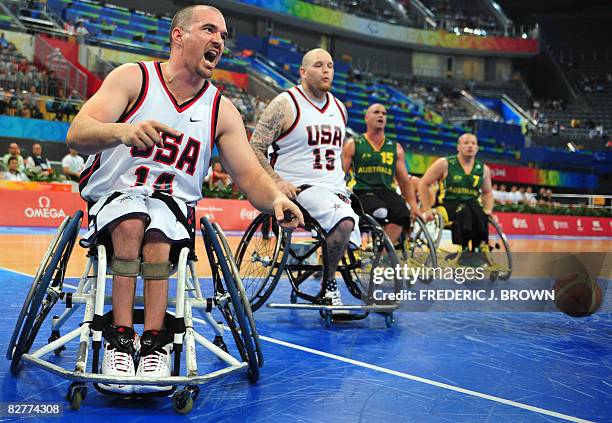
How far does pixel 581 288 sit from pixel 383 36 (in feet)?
105

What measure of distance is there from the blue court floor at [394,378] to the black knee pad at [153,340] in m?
0.21

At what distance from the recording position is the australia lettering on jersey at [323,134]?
15.4 feet

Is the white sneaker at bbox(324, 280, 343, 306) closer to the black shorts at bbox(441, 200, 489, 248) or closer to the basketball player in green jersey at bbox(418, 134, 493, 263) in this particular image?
the basketball player in green jersey at bbox(418, 134, 493, 263)

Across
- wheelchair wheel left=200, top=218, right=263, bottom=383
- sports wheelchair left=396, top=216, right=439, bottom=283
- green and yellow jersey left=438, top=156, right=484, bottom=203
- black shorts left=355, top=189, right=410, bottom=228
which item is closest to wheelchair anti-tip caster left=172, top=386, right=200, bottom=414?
wheelchair wheel left=200, top=218, right=263, bottom=383

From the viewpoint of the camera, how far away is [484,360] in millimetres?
3484

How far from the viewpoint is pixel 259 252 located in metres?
4.80

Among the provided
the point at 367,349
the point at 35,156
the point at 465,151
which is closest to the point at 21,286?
the point at 367,349

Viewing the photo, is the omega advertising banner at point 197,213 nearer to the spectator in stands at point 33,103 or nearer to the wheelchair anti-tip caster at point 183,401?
the spectator in stands at point 33,103

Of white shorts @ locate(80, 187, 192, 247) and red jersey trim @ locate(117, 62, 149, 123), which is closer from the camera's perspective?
white shorts @ locate(80, 187, 192, 247)

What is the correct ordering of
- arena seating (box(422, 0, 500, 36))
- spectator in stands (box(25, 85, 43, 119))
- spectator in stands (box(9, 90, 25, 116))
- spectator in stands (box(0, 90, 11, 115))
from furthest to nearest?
arena seating (box(422, 0, 500, 36)), spectator in stands (box(25, 85, 43, 119)), spectator in stands (box(9, 90, 25, 116)), spectator in stands (box(0, 90, 11, 115))

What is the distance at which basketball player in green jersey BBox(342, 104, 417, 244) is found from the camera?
589 centimetres

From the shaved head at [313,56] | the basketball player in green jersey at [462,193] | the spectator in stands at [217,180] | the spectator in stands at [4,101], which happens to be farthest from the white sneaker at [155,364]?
the spectator in stands at [4,101]

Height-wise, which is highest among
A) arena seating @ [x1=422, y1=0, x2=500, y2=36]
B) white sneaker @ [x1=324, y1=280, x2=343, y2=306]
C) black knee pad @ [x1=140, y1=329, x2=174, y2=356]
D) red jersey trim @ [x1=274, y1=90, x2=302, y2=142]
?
arena seating @ [x1=422, y1=0, x2=500, y2=36]

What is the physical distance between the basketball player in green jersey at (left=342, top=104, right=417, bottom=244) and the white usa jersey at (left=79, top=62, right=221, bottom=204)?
3165mm
